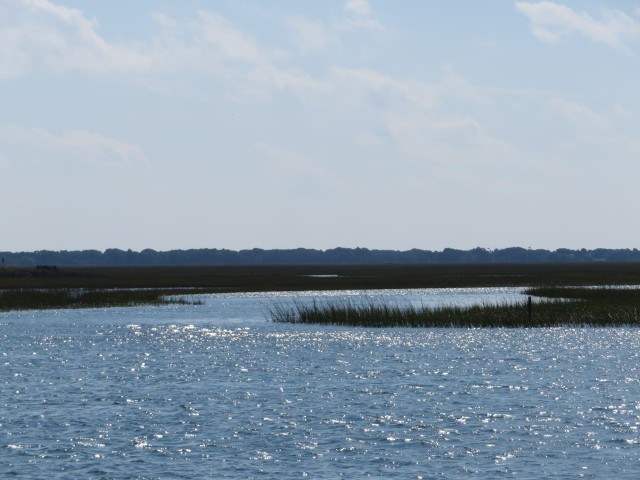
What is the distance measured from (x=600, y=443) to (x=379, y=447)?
5101 millimetres

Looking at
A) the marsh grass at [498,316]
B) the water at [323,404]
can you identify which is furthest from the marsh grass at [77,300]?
the marsh grass at [498,316]

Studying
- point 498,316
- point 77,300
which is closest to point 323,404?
point 498,316

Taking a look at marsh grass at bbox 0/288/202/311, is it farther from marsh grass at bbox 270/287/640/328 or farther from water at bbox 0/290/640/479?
marsh grass at bbox 270/287/640/328

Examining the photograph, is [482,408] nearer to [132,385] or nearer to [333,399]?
[333,399]

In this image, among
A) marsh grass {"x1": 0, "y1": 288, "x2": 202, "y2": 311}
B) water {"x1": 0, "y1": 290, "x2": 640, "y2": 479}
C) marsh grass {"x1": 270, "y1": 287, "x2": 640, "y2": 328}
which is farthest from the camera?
marsh grass {"x1": 0, "y1": 288, "x2": 202, "y2": 311}

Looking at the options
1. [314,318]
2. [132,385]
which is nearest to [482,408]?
[132,385]

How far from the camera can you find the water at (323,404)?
22.0 metres

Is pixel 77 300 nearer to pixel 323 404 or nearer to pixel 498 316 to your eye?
pixel 498 316

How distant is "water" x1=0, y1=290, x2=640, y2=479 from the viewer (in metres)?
22.0

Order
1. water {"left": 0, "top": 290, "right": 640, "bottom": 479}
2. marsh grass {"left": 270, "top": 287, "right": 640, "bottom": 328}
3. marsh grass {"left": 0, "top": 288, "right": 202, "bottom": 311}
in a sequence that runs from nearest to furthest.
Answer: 1. water {"left": 0, "top": 290, "right": 640, "bottom": 479}
2. marsh grass {"left": 270, "top": 287, "right": 640, "bottom": 328}
3. marsh grass {"left": 0, "top": 288, "right": 202, "bottom": 311}

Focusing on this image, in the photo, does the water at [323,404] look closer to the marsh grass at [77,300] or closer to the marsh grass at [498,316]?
the marsh grass at [498,316]

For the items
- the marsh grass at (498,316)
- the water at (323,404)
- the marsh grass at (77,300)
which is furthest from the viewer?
the marsh grass at (77,300)

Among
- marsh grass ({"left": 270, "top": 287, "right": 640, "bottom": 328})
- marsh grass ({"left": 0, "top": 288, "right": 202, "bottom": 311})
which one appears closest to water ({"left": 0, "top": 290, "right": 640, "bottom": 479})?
marsh grass ({"left": 270, "top": 287, "right": 640, "bottom": 328})

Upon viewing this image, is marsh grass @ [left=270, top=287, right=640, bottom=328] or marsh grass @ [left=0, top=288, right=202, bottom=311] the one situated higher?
marsh grass @ [left=0, top=288, right=202, bottom=311]
